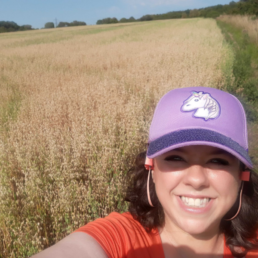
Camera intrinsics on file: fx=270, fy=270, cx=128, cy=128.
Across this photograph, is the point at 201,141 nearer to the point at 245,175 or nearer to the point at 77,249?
the point at 245,175

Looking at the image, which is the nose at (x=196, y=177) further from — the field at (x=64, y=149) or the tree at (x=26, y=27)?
the tree at (x=26, y=27)

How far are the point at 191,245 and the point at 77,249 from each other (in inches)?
24.3

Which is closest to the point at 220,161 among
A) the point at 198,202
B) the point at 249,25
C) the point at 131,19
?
the point at 198,202

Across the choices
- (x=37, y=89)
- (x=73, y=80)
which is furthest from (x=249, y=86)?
(x=37, y=89)

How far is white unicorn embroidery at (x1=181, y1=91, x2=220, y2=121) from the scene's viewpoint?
4.09 feet

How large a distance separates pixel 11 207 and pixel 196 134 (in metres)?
1.66

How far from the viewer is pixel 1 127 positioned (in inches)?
149

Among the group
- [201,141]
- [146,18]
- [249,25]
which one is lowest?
[201,141]

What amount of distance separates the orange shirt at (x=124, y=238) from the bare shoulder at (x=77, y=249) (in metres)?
0.03

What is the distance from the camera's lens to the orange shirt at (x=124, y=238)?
47.5 inches

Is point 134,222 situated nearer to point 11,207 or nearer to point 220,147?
point 220,147

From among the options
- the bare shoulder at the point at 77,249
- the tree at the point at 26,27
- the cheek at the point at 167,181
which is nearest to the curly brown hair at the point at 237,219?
the cheek at the point at 167,181

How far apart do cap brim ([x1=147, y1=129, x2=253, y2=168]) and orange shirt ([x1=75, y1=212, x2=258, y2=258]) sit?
41cm

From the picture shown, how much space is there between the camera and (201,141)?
1.18 m
